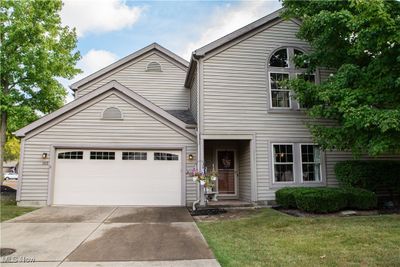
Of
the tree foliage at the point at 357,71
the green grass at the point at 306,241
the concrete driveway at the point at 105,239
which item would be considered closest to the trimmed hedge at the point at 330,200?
Result: the green grass at the point at 306,241

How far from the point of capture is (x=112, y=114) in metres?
11.3

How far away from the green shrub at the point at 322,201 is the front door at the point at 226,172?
4.23 m

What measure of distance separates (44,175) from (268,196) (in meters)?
8.42

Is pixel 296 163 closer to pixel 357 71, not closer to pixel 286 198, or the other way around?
pixel 286 198

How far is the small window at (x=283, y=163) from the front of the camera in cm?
1131

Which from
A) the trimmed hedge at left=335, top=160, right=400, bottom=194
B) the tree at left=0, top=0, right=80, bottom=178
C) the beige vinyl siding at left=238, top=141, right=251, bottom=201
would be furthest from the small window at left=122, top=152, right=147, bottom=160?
the trimmed hedge at left=335, top=160, right=400, bottom=194

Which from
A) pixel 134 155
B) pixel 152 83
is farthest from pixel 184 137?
pixel 152 83

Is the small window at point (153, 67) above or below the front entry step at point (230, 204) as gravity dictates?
above

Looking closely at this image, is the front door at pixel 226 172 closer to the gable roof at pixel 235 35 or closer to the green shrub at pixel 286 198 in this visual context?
the green shrub at pixel 286 198

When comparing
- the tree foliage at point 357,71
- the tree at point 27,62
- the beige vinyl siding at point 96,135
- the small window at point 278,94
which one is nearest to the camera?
the tree foliage at point 357,71

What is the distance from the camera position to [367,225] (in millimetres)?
7004

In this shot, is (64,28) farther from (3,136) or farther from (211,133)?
(211,133)

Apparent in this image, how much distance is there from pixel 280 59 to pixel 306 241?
8138mm

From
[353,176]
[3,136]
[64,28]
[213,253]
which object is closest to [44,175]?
[3,136]
